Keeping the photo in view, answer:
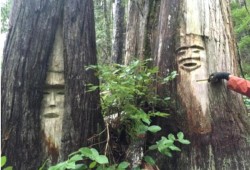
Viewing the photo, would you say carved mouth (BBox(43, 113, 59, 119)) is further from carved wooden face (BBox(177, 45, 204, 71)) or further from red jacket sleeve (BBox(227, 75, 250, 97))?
red jacket sleeve (BBox(227, 75, 250, 97))

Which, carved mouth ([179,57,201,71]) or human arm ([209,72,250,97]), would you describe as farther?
carved mouth ([179,57,201,71])

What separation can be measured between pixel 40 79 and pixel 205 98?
1.89m

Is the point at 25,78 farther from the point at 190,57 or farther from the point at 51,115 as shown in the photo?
the point at 190,57

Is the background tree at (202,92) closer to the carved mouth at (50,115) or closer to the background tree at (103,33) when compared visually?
the carved mouth at (50,115)

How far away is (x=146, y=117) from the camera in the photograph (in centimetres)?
275

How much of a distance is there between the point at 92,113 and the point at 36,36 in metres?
0.94

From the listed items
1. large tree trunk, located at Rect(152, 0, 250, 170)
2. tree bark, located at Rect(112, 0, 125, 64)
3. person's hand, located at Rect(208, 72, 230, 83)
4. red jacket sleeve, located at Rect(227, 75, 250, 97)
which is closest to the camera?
red jacket sleeve, located at Rect(227, 75, 250, 97)

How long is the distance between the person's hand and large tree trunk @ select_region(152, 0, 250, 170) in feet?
0.21

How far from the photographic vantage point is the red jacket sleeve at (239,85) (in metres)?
3.30

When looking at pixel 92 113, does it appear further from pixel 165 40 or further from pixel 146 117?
pixel 165 40

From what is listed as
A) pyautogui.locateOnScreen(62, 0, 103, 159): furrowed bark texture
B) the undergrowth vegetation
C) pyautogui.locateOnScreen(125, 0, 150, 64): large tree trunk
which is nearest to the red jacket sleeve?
the undergrowth vegetation

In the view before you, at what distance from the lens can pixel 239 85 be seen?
3.38 meters

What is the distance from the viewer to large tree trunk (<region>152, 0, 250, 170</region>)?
345cm

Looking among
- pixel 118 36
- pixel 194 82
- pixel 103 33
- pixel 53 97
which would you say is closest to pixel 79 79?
pixel 53 97
